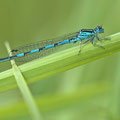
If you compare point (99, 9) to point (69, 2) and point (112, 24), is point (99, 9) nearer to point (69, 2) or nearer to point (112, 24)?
point (112, 24)

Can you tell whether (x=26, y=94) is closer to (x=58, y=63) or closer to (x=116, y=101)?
(x=58, y=63)

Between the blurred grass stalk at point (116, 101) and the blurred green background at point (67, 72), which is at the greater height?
the blurred green background at point (67, 72)

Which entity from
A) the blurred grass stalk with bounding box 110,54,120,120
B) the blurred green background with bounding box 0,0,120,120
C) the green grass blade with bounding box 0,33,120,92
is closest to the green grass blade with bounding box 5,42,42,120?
the green grass blade with bounding box 0,33,120,92

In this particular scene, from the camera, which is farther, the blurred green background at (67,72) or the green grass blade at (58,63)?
the blurred green background at (67,72)

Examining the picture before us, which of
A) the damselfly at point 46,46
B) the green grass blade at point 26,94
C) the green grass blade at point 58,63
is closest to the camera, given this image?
the green grass blade at point 26,94

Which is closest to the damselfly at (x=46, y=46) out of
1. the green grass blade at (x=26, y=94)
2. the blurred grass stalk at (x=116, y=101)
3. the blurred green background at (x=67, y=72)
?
the blurred green background at (x=67, y=72)

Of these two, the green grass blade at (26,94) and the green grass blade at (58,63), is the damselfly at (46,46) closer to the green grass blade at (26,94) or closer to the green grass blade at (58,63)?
the green grass blade at (58,63)

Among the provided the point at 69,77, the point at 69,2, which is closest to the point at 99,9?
the point at 69,2
